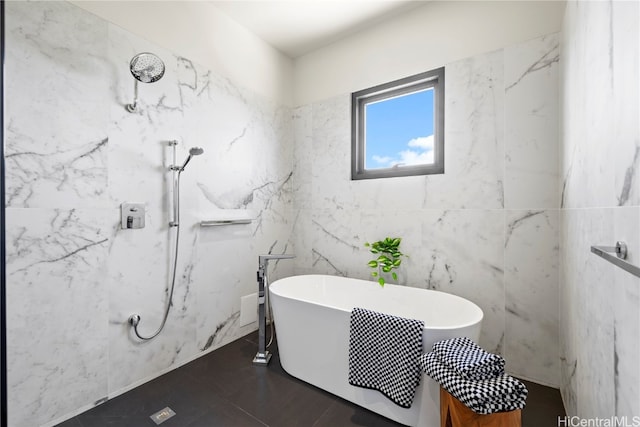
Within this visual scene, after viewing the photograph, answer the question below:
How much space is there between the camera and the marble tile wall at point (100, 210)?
1.40m

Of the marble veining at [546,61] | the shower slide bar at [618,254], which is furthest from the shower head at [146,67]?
the marble veining at [546,61]

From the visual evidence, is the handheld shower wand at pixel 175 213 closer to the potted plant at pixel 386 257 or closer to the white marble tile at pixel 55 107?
the white marble tile at pixel 55 107

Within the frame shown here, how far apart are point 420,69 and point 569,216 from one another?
149 cm

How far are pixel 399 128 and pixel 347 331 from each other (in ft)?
5.79

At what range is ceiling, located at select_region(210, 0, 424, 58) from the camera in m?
2.25

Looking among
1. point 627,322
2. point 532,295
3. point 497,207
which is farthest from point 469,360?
point 497,207

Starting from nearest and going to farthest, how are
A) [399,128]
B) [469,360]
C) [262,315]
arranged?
[469,360], [262,315], [399,128]

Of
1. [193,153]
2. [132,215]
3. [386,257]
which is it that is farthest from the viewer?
[386,257]

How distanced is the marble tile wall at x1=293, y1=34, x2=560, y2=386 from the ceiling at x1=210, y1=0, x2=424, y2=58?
0.81m

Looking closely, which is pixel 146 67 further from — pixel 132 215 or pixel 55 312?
pixel 55 312

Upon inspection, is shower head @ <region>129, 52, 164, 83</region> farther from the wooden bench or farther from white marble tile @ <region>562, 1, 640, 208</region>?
the wooden bench

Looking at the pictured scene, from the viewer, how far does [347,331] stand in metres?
1.66

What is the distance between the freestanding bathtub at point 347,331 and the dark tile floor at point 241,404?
0.08 meters

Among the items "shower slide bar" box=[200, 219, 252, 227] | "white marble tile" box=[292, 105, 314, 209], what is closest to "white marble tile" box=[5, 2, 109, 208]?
"shower slide bar" box=[200, 219, 252, 227]
